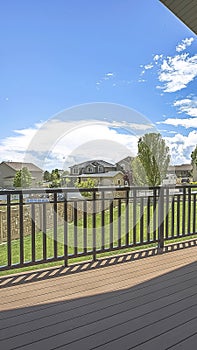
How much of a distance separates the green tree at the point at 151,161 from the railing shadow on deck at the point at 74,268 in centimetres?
1235

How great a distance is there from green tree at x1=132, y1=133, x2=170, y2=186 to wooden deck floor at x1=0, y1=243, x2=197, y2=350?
13109mm

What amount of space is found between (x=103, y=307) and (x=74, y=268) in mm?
958

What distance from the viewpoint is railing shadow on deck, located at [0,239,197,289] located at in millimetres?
2652

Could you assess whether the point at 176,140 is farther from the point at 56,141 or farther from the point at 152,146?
the point at 56,141

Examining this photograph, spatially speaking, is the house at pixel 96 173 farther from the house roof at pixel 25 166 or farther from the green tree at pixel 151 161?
the green tree at pixel 151 161

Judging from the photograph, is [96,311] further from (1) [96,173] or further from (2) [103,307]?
(1) [96,173]

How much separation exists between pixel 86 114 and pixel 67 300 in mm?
9667

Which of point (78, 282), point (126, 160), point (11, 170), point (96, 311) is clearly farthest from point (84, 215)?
point (126, 160)

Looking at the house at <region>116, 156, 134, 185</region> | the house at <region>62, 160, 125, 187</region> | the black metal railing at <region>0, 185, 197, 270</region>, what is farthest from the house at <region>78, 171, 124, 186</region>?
the black metal railing at <region>0, 185, 197, 270</region>

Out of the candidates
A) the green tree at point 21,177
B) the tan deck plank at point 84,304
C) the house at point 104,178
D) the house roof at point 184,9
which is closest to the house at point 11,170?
the green tree at point 21,177

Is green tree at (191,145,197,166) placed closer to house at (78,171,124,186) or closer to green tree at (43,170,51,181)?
house at (78,171,124,186)

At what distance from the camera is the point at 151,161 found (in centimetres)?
1650

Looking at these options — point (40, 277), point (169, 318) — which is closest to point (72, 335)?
point (169, 318)

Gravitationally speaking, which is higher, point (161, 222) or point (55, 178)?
point (55, 178)
